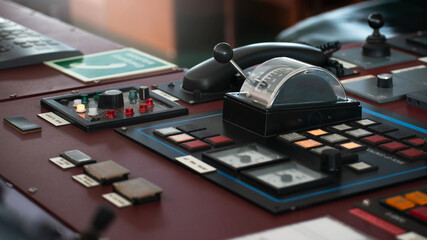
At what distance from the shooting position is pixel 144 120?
5.50ft

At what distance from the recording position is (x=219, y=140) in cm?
152

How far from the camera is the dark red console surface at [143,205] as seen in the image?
1188mm

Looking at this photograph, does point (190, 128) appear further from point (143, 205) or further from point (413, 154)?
point (413, 154)

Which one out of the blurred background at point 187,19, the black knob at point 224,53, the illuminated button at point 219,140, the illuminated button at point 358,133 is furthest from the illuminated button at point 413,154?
the blurred background at point 187,19

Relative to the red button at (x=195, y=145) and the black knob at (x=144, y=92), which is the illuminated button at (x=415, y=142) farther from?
the black knob at (x=144, y=92)

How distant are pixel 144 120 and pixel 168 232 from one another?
0.54 meters

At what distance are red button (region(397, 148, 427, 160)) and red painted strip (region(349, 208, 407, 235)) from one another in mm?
251

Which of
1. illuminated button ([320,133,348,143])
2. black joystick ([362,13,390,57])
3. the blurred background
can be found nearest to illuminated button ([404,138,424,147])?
illuminated button ([320,133,348,143])

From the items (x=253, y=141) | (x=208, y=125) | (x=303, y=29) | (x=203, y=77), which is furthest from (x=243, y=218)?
(x=303, y=29)

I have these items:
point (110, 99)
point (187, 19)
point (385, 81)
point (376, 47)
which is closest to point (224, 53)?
point (110, 99)

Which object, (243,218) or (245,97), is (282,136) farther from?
(243,218)

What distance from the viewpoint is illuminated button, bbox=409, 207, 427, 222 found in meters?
1.17

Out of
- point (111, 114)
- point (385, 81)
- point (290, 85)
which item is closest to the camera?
point (290, 85)

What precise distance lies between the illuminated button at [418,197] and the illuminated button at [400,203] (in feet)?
0.04
